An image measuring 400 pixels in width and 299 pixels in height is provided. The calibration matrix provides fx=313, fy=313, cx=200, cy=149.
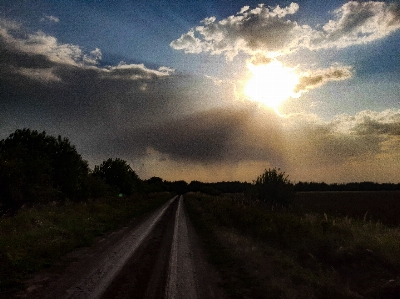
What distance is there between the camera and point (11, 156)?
81.5ft

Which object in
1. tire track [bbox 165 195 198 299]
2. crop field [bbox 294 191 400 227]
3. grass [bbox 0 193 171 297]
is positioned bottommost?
tire track [bbox 165 195 198 299]

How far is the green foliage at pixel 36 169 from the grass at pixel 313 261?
15.8 m

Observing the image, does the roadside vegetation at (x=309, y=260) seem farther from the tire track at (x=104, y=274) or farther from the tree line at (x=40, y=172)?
the tree line at (x=40, y=172)

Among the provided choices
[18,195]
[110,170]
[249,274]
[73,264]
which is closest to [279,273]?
[249,274]

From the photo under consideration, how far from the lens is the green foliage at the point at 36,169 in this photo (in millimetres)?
22828

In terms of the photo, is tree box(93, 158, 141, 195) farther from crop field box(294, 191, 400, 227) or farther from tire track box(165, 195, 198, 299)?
tire track box(165, 195, 198, 299)

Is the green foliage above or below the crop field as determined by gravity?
above

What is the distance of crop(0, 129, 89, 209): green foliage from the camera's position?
22.8 metres

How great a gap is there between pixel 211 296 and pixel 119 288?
229 centimetres

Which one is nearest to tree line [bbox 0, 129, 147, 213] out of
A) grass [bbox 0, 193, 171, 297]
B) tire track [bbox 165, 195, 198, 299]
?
grass [bbox 0, 193, 171, 297]

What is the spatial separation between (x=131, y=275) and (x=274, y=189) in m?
17.7

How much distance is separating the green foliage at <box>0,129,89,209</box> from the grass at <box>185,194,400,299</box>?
52.0 feet

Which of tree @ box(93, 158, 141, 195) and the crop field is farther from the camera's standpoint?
tree @ box(93, 158, 141, 195)

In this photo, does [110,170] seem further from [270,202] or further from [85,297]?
[85,297]
